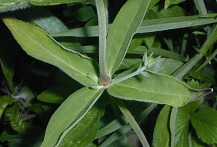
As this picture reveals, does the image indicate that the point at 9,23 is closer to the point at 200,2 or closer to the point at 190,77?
the point at 200,2

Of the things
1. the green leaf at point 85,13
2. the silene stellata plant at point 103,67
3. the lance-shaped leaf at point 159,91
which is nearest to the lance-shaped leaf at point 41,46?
the silene stellata plant at point 103,67

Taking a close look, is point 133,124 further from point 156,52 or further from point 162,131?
point 156,52

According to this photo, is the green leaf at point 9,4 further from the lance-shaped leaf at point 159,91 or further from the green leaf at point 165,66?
the green leaf at point 165,66

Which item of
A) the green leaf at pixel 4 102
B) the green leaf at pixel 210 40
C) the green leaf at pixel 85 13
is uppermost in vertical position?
the green leaf at pixel 85 13

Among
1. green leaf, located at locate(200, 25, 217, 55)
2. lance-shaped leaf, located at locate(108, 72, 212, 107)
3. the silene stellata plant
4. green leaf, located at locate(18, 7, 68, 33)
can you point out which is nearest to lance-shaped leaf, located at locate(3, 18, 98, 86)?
the silene stellata plant

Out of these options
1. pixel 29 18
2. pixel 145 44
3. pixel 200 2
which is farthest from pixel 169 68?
pixel 29 18


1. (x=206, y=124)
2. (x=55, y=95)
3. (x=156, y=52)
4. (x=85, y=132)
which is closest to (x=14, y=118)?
(x=55, y=95)
